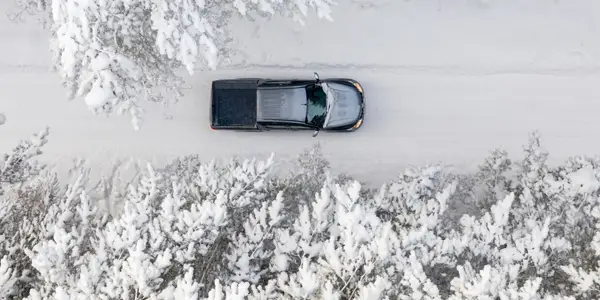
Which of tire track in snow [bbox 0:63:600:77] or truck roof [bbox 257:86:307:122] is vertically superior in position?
tire track in snow [bbox 0:63:600:77]

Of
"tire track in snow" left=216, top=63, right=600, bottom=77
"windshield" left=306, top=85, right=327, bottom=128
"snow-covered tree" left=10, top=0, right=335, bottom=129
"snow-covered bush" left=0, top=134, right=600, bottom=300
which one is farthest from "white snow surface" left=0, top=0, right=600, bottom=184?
"snow-covered tree" left=10, top=0, right=335, bottom=129

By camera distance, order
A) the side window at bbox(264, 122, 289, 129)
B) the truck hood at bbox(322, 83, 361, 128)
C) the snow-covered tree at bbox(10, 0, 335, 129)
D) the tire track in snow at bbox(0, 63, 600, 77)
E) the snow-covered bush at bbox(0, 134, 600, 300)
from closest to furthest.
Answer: the snow-covered tree at bbox(10, 0, 335, 129)
the snow-covered bush at bbox(0, 134, 600, 300)
the truck hood at bbox(322, 83, 361, 128)
the side window at bbox(264, 122, 289, 129)
the tire track in snow at bbox(0, 63, 600, 77)

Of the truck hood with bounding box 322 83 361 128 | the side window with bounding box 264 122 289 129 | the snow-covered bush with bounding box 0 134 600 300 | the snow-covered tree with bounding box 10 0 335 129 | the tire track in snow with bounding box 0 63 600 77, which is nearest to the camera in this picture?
the snow-covered tree with bounding box 10 0 335 129

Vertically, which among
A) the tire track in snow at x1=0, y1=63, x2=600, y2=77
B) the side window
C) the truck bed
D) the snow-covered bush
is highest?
the tire track in snow at x1=0, y1=63, x2=600, y2=77

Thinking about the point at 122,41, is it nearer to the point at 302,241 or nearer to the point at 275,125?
the point at 275,125

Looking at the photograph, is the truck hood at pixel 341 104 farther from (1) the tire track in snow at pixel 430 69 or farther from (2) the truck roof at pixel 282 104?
(1) the tire track in snow at pixel 430 69

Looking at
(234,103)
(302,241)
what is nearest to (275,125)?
(234,103)

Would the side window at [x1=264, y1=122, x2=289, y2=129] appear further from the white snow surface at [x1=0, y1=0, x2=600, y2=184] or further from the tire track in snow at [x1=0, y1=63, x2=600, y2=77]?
the tire track in snow at [x1=0, y1=63, x2=600, y2=77]
